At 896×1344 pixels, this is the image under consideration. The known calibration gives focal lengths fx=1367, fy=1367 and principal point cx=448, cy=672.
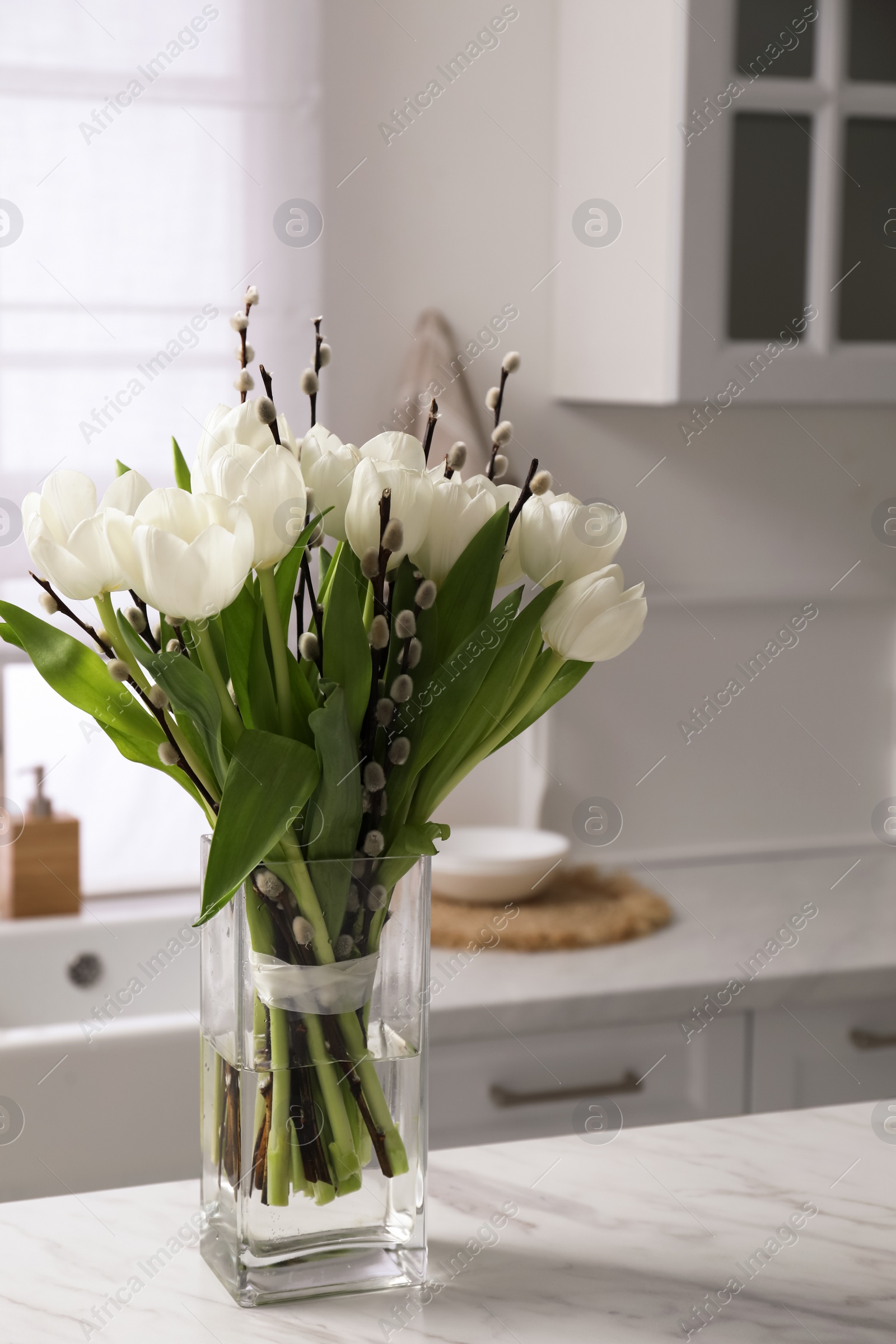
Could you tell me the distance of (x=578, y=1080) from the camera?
1.72 meters

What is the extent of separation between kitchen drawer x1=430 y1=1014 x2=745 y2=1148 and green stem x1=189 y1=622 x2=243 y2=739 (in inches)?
40.1

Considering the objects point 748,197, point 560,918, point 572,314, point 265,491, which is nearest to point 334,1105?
point 265,491

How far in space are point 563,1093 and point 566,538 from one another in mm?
1143

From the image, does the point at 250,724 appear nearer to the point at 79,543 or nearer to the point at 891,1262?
the point at 79,543

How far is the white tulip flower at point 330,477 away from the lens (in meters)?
0.72

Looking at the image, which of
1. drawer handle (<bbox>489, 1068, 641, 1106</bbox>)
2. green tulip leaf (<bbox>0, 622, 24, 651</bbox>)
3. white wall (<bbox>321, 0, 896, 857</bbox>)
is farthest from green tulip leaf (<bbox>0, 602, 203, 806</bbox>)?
white wall (<bbox>321, 0, 896, 857</bbox>)

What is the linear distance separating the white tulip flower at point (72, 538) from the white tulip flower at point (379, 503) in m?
0.12

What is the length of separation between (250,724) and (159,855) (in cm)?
142

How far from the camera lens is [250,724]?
0.74 metres

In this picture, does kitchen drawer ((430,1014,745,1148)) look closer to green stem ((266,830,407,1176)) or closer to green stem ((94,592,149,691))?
Answer: green stem ((266,830,407,1176))

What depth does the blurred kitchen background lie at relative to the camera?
1.85m

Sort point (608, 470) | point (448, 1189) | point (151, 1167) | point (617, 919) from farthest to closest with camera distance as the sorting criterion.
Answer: point (608, 470), point (617, 919), point (151, 1167), point (448, 1189)

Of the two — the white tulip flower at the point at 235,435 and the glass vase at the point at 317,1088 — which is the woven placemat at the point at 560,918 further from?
the white tulip flower at the point at 235,435

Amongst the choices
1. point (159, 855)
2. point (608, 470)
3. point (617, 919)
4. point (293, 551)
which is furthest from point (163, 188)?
point (293, 551)
